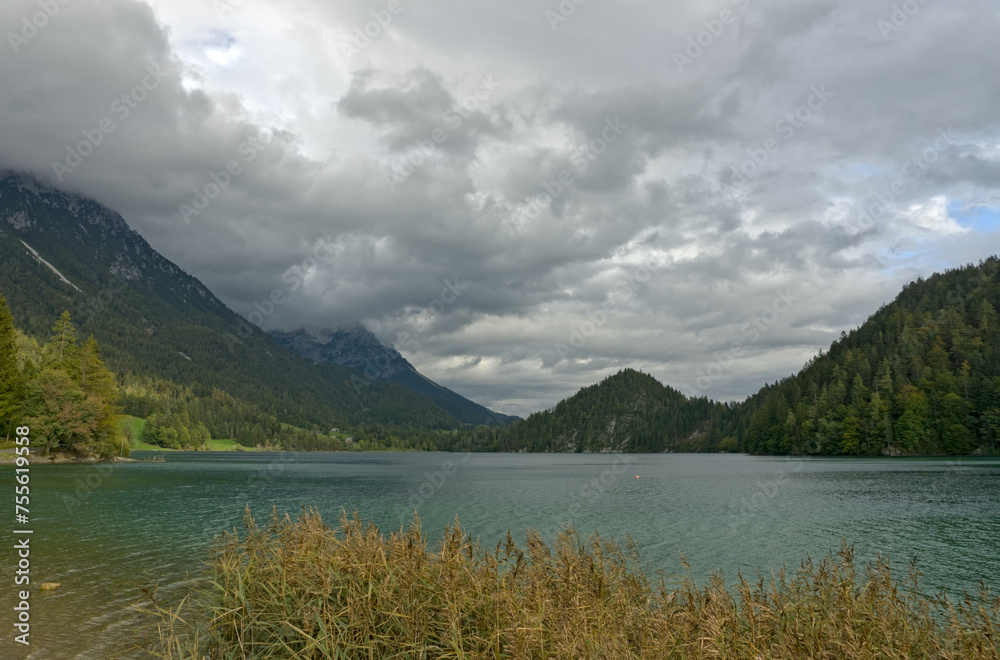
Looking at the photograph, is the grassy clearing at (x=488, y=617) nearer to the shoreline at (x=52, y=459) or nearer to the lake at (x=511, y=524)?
the lake at (x=511, y=524)

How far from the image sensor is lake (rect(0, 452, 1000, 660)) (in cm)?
2397

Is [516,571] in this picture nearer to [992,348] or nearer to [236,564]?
[236,564]

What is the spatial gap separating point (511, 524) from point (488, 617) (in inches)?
1527

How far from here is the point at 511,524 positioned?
160 feet

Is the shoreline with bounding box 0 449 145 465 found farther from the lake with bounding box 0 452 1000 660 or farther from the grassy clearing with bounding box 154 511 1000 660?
the grassy clearing with bounding box 154 511 1000 660

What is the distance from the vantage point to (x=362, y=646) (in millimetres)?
10344

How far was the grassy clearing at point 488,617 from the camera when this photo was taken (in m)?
10.3

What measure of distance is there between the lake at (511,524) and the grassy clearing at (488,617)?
2946mm

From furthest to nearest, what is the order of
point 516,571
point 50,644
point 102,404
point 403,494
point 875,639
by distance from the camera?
point 102,404, point 403,494, point 50,644, point 516,571, point 875,639

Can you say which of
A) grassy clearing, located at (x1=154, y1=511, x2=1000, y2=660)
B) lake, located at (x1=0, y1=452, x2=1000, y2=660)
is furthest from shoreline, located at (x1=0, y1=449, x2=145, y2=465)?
grassy clearing, located at (x1=154, y1=511, x2=1000, y2=660)

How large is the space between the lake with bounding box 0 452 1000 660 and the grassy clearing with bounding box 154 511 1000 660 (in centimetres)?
295

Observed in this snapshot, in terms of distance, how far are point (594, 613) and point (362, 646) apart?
570 centimetres

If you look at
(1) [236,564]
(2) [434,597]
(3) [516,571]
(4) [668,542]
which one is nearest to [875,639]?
(3) [516,571]

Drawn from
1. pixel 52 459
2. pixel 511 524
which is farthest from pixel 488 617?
pixel 52 459
